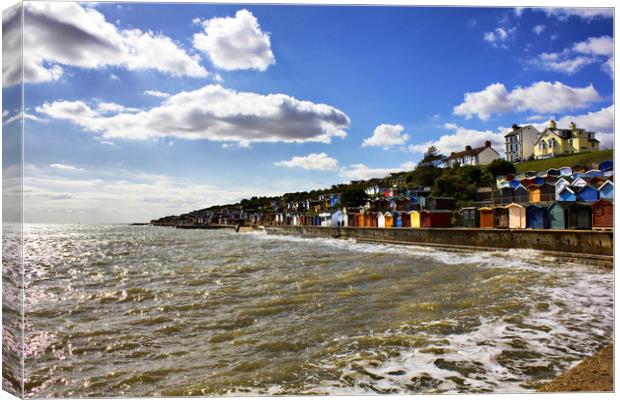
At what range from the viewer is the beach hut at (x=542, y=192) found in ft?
83.8

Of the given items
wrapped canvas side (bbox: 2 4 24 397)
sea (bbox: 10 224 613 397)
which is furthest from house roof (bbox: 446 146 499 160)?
wrapped canvas side (bbox: 2 4 24 397)

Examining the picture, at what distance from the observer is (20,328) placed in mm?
3928

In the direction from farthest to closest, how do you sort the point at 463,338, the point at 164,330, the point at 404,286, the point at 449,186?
the point at 449,186, the point at 404,286, the point at 164,330, the point at 463,338

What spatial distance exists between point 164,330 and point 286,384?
3.45 meters

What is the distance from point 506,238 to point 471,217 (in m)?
6.59

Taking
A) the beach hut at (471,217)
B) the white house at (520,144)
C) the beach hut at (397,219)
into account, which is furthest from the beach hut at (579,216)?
the beach hut at (397,219)

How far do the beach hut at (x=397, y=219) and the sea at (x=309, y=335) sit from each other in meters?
26.0

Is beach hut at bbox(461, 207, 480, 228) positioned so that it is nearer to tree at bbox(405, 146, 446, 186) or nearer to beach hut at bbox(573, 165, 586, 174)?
beach hut at bbox(573, 165, 586, 174)

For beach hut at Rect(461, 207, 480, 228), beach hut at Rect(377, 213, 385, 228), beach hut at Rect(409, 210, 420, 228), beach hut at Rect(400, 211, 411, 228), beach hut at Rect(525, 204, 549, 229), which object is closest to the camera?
beach hut at Rect(525, 204, 549, 229)

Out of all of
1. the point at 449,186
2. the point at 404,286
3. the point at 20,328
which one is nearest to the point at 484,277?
the point at 404,286

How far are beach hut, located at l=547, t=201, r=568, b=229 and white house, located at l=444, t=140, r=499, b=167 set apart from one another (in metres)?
38.7

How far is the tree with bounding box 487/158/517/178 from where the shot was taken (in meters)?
43.2

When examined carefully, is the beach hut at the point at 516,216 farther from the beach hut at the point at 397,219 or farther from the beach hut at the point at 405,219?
the beach hut at the point at 397,219

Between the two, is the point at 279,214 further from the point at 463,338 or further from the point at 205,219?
the point at 463,338
